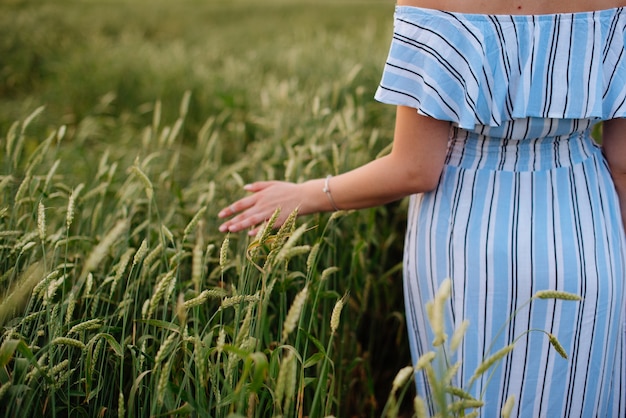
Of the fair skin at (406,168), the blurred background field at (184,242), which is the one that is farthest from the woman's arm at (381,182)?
the blurred background field at (184,242)

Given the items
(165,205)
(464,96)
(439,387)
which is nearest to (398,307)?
(165,205)

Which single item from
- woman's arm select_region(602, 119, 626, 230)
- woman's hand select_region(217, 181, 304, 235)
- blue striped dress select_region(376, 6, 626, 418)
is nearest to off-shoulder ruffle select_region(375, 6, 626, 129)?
blue striped dress select_region(376, 6, 626, 418)

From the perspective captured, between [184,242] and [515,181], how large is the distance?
0.88 meters

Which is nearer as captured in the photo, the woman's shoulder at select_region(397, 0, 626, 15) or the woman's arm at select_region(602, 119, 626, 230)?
the woman's shoulder at select_region(397, 0, 626, 15)

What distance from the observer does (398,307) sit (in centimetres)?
242

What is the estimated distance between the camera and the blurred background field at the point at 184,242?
3.75 feet

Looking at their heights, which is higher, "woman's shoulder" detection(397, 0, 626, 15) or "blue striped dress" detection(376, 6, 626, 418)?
"woman's shoulder" detection(397, 0, 626, 15)

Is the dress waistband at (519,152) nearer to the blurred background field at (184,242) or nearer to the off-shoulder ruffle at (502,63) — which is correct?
the off-shoulder ruffle at (502,63)

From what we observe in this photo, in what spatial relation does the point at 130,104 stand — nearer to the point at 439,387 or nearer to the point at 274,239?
the point at 274,239

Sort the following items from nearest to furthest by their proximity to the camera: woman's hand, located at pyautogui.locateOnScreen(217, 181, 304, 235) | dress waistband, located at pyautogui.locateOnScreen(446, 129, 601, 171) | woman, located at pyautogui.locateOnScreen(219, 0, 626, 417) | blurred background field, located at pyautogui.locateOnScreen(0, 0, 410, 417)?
blurred background field, located at pyautogui.locateOnScreen(0, 0, 410, 417) → woman, located at pyautogui.locateOnScreen(219, 0, 626, 417) → dress waistband, located at pyautogui.locateOnScreen(446, 129, 601, 171) → woman's hand, located at pyautogui.locateOnScreen(217, 181, 304, 235)

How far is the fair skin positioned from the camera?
1.21 meters

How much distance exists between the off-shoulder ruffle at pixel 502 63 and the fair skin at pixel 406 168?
2cm

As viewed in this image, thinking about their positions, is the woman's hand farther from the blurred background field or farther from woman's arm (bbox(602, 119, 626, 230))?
woman's arm (bbox(602, 119, 626, 230))

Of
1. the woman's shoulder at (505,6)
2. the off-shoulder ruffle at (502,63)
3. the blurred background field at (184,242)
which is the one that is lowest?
the blurred background field at (184,242)
